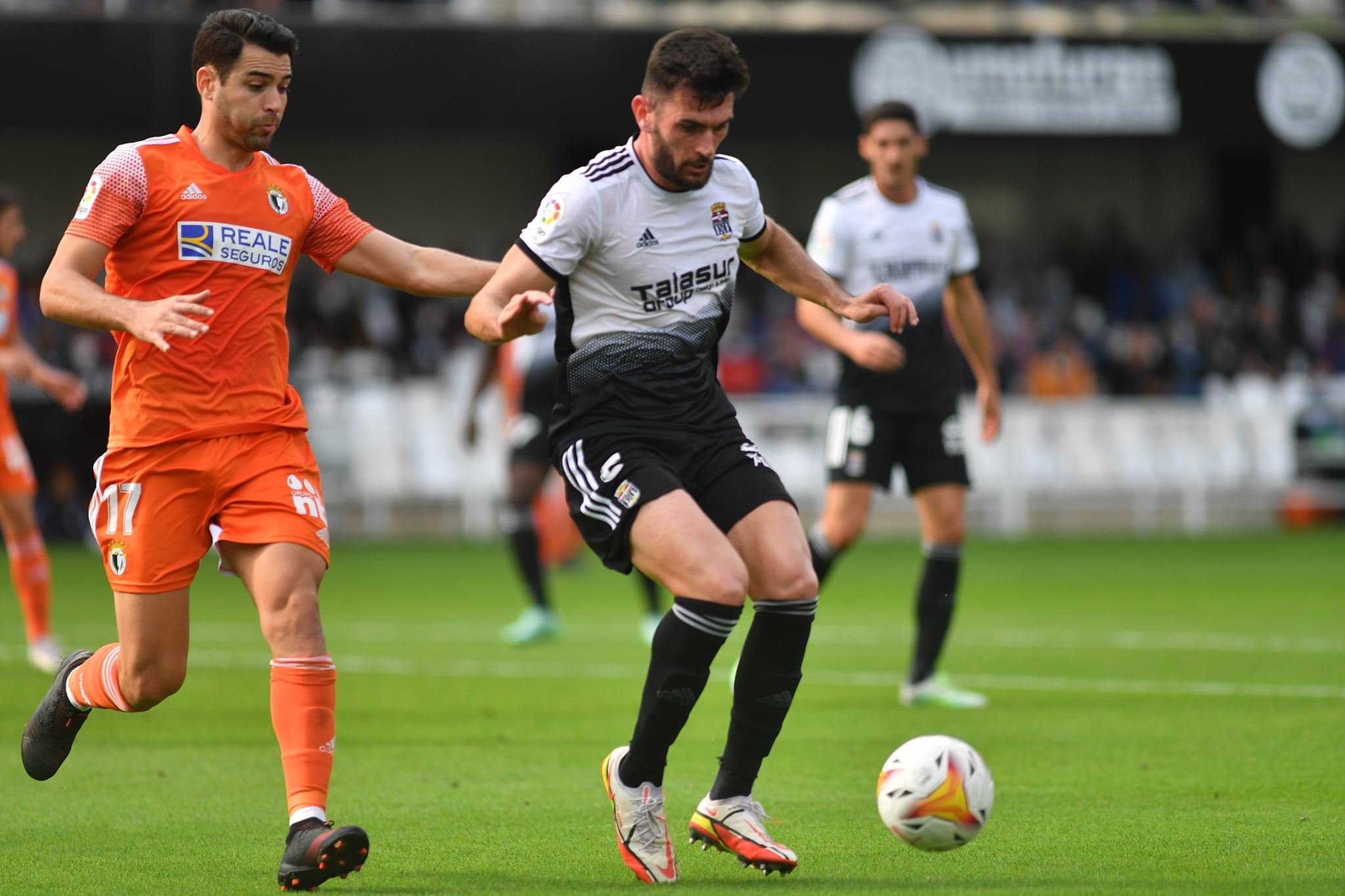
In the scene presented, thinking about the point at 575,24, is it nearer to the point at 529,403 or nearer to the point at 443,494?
the point at 443,494

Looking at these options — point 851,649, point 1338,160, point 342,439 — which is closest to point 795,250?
point 851,649

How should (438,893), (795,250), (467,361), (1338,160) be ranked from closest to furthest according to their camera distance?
(438,893) → (795,250) → (467,361) → (1338,160)

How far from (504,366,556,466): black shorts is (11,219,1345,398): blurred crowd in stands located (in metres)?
10.4

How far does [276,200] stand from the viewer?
17.4 ft

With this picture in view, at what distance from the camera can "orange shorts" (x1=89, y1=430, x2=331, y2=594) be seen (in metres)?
5.12

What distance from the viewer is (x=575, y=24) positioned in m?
24.0

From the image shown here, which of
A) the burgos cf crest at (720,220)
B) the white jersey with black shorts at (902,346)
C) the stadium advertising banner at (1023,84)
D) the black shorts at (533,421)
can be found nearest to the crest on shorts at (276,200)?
the burgos cf crest at (720,220)

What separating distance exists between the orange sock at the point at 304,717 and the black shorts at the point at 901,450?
412cm

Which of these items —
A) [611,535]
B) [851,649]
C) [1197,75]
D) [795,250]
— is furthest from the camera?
[1197,75]

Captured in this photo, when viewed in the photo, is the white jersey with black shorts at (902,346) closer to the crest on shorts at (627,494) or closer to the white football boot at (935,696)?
the white football boot at (935,696)

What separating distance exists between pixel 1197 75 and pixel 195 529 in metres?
24.0

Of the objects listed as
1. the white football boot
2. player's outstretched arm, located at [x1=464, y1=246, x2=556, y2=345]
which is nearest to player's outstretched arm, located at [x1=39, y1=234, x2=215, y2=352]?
player's outstretched arm, located at [x1=464, y1=246, x2=556, y2=345]

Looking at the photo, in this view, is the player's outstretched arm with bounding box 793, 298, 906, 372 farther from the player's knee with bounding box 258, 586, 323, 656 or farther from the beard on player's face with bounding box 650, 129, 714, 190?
the player's knee with bounding box 258, 586, 323, 656

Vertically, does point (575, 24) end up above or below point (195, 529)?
above
